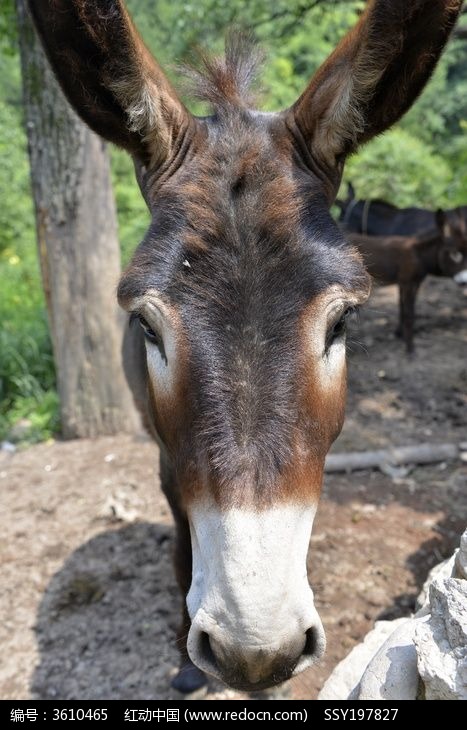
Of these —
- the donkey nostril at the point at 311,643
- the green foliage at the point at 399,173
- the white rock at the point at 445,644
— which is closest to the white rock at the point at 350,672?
the white rock at the point at 445,644

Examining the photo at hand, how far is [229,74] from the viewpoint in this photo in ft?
9.45

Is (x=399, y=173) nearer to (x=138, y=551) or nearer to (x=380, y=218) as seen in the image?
(x=380, y=218)

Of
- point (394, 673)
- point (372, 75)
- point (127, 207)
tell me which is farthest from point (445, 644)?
point (127, 207)

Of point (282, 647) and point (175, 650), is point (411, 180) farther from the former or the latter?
point (282, 647)

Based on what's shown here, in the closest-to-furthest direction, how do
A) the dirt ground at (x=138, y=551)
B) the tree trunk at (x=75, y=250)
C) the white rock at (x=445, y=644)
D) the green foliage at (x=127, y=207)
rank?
the white rock at (x=445, y=644)
the dirt ground at (x=138, y=551)
the tree trunk at (x=75, y=250)
the green foliage at (x=127, y=207)

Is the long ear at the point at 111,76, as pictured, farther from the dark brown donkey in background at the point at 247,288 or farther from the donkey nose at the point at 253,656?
the donkey nose at the point at 253,656

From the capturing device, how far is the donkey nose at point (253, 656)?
164 cm

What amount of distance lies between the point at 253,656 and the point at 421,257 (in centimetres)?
854

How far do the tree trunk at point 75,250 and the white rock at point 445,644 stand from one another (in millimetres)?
4775

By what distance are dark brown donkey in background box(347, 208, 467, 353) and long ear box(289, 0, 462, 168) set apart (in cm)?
677

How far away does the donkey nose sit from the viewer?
1644mm

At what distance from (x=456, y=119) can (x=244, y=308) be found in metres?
25.1
